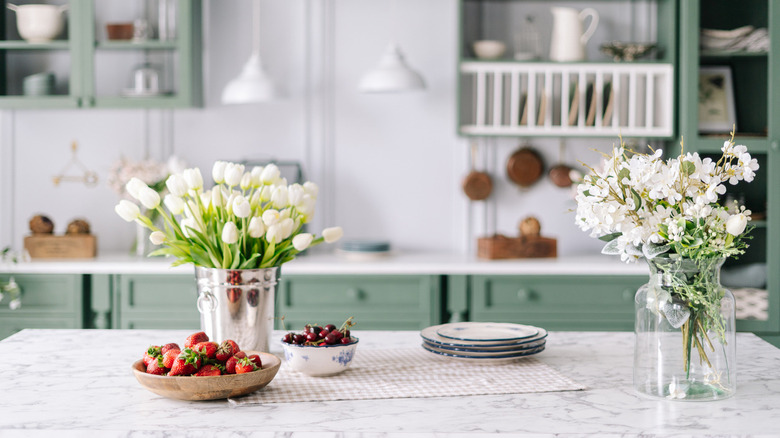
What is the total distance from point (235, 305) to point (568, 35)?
91.2 inches

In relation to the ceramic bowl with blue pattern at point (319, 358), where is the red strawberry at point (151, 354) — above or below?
above

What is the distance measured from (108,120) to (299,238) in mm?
2410

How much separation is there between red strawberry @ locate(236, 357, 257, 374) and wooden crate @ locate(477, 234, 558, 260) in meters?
2.05

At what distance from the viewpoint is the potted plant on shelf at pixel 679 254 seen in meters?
1.42

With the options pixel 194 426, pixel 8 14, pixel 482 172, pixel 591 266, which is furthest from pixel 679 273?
pixel 8 14

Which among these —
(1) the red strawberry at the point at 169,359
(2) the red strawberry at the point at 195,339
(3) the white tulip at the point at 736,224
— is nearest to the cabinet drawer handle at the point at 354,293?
(2) the red strawberry at the point at 195,339

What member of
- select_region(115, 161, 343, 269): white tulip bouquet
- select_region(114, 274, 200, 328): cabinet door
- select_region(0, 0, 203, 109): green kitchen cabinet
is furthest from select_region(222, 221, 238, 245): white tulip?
select_region(0, 0, 203, 109): green kitchen cabinet

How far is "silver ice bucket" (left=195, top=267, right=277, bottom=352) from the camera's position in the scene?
173 cm

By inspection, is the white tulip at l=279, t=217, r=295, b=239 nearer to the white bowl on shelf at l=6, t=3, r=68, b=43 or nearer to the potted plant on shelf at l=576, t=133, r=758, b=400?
the potted plant on shelf at l=576, t=133, r=758, b=400

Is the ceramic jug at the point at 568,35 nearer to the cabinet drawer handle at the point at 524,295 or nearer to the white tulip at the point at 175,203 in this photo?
the cabinet drawer handle at the point at 524,295

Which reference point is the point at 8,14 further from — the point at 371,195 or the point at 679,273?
the point at 679,273

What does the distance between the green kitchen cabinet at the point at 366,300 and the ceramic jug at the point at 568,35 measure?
46.1 inches

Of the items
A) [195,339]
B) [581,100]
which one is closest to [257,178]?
[195,339]

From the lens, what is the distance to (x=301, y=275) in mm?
3225
